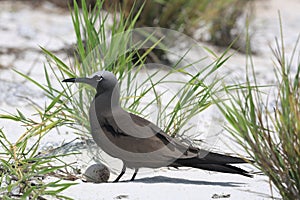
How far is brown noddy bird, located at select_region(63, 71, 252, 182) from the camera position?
246cm

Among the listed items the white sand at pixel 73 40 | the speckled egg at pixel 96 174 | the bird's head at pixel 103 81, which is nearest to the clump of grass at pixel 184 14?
the white sand at pixel 73 40

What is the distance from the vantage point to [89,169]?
2.52m

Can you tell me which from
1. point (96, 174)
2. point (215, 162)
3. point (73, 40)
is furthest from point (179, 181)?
point (73, 40)

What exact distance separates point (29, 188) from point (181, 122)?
1038 millimetres

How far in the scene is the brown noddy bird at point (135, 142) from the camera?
8.07 ft

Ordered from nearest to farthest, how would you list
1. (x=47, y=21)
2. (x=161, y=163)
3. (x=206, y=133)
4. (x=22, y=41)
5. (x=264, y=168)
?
(x=264, y=168)
(x=161, y=163)
(x=206, y=133)
(x=22, y=41)
(x=47, y=21)

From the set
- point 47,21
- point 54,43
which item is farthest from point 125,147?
point 47,21

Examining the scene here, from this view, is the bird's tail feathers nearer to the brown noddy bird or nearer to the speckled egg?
the brown noddy bird

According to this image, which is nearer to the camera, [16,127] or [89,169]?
[89,169]

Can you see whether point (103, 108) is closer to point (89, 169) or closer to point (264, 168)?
point (89, 169)

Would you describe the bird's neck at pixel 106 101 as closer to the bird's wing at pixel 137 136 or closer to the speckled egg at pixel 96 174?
the bird's wing at pixel 137 136

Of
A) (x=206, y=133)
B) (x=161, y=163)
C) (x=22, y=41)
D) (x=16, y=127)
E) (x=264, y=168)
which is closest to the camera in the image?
(x=264, y=168)

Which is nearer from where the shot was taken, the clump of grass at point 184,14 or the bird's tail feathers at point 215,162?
the bird's tail feathers at point 215,162


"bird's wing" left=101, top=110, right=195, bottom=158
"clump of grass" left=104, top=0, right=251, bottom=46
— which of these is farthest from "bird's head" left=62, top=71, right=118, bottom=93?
"clump of grass" left=104, top=0, right=251, bottom=46
